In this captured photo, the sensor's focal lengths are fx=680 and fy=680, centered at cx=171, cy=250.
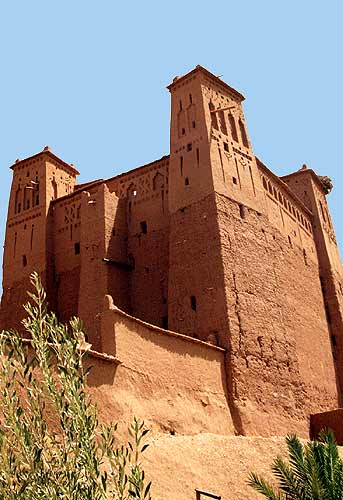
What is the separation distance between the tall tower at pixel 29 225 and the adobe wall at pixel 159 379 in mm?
7983

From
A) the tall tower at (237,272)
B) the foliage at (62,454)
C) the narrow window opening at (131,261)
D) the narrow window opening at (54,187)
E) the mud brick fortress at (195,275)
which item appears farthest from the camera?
the narrow window opening at (54,187)

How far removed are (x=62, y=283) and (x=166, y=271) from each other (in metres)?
3.94

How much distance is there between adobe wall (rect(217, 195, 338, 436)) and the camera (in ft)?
55.1

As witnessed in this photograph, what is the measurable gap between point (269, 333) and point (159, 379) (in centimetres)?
474

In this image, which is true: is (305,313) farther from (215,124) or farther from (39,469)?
(39,469)

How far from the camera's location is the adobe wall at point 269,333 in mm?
16781

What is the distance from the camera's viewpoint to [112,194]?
21.5 metres

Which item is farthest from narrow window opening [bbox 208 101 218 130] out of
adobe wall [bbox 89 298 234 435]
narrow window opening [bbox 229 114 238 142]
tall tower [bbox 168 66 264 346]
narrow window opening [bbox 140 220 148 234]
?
adobe wall [bbox 89 298 234 435]

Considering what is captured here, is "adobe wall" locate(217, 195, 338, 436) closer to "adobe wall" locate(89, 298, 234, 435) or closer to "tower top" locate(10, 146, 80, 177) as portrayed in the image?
"adobe wall" locate(89, 298, 234, 435)

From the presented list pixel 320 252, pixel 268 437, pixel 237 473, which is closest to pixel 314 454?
pixel 237 473

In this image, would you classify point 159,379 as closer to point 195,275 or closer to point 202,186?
point 195,275

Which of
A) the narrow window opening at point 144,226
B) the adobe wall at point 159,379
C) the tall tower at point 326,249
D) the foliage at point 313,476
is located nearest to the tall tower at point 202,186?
the adobe wall at point 159,379

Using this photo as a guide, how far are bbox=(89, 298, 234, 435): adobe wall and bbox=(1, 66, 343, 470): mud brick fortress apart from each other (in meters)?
0.03

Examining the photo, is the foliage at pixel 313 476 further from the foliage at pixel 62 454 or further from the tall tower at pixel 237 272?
the tall tower at pixel 237 272
